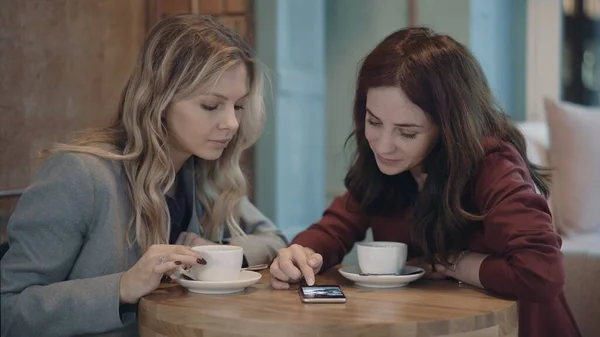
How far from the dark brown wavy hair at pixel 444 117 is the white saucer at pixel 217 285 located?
41 cm

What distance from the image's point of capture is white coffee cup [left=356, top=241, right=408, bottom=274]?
1616 millimetres

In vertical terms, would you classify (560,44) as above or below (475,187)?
above

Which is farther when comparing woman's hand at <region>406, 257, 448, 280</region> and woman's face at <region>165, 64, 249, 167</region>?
woman's face at <region>165, 64, 249, 167</region>

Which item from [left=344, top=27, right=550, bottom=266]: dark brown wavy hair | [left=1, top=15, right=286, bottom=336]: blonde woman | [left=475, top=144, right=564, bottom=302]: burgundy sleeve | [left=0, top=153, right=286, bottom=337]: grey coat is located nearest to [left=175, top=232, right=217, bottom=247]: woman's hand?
[left=1, top=15, right=286, bottom=336]: blonde woman

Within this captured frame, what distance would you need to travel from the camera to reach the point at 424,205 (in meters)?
1.73

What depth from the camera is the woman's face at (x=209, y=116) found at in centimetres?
181

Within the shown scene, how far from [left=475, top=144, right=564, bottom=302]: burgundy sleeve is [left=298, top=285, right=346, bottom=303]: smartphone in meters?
0.29

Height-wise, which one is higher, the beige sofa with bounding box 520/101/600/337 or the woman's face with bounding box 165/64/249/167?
the woman's face with bounding box 165/64/249/167

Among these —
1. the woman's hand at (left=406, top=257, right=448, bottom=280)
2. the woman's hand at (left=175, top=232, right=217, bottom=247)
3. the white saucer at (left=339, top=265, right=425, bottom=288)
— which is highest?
the woman's hand at (left=175, top=232, right=217, bottom=247)

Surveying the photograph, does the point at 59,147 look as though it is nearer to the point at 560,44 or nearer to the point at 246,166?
the point at 246,166

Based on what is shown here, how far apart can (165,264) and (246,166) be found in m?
1.59

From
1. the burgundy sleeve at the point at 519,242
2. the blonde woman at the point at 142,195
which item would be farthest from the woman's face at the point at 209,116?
the burgundy sleeve at the point at 519,242

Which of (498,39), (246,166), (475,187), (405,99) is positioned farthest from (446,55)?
(498,39)

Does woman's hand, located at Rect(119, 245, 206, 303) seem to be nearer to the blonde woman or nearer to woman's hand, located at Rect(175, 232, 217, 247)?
the blonde woman
